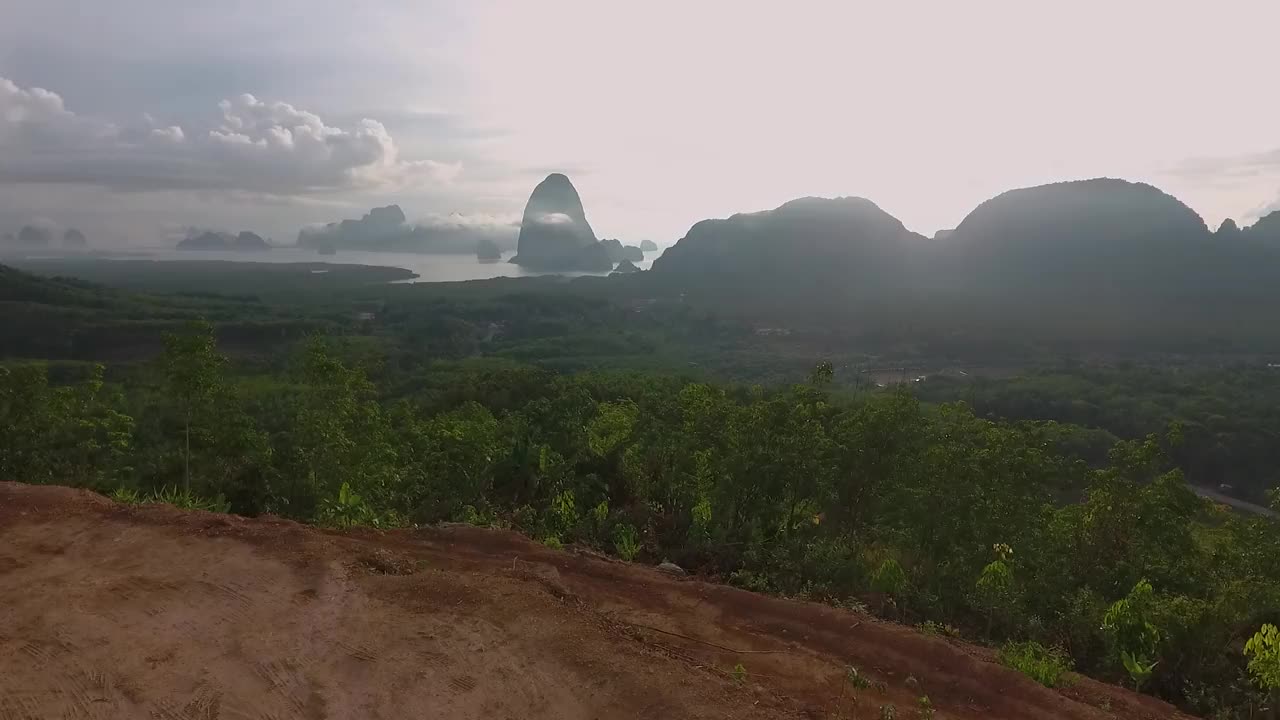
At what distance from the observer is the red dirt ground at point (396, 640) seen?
5.40 metres

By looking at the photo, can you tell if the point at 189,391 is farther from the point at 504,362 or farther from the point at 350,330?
the point at 350,330

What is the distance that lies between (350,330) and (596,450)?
71.3 metres

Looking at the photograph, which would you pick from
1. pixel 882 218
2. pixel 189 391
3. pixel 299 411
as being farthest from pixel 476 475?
pixel 882 218

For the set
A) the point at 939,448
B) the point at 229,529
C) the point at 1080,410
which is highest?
the point at 939,448

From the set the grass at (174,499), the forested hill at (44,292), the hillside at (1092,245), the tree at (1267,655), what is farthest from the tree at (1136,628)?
the hillside at (1092,245)

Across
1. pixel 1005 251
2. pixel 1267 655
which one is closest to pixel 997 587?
pixel 1267 655

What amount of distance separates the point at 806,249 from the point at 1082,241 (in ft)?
166

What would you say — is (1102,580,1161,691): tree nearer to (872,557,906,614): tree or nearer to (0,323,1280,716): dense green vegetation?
(0,323,1280,716): dense green vegetation

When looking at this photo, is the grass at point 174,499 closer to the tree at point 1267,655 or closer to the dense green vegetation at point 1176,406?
the tree at point 1267,655

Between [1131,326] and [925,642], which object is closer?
[925,642]

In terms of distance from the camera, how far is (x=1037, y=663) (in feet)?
23.4

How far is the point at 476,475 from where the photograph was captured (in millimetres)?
12984

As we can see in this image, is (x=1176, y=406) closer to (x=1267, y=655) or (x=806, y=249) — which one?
(x=1267, y=655)

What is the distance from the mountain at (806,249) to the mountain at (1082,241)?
36.1ft
